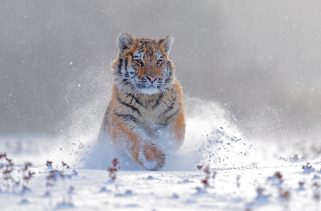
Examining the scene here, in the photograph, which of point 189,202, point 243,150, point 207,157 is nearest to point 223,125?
point 243,150

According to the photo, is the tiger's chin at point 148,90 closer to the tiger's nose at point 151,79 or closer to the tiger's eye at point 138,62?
the tiger's nose at point 151,79

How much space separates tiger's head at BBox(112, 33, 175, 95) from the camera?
10391mm

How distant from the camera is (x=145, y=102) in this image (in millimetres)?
10359

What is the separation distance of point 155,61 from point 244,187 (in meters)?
4.87

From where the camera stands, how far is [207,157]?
11.0 m

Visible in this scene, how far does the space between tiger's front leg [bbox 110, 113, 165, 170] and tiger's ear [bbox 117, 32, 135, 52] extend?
4.40ft

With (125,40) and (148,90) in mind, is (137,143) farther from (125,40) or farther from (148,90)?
(125,40)

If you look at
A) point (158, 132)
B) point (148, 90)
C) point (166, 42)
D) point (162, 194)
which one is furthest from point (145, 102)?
point (162, 194)

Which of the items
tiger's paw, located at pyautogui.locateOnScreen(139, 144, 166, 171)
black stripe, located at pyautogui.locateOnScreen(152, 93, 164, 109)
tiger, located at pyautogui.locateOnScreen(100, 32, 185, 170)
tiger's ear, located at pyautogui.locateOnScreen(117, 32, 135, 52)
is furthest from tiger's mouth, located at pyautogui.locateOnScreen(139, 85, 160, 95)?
tiger's paw, located at pyautogui.locateOnScreen(139, 144, 166, 171)

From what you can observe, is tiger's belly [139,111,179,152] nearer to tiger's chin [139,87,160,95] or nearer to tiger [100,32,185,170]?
tiger [100,32,185,170]

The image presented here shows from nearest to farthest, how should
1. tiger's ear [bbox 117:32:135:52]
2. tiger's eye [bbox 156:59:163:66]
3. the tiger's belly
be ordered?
the tiger's belly
tiger's eye [bbox 156:59:163:66]
tiger's ear [bbox 117:32:135:52]

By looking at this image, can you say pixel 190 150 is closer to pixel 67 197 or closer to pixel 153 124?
pixel 153 124

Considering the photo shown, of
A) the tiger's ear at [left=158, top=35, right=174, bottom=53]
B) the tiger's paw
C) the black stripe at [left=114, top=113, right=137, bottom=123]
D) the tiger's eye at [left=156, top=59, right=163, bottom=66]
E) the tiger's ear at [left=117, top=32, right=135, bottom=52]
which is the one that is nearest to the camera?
the tiger's paw

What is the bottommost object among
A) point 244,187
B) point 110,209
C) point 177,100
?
point 110,209
